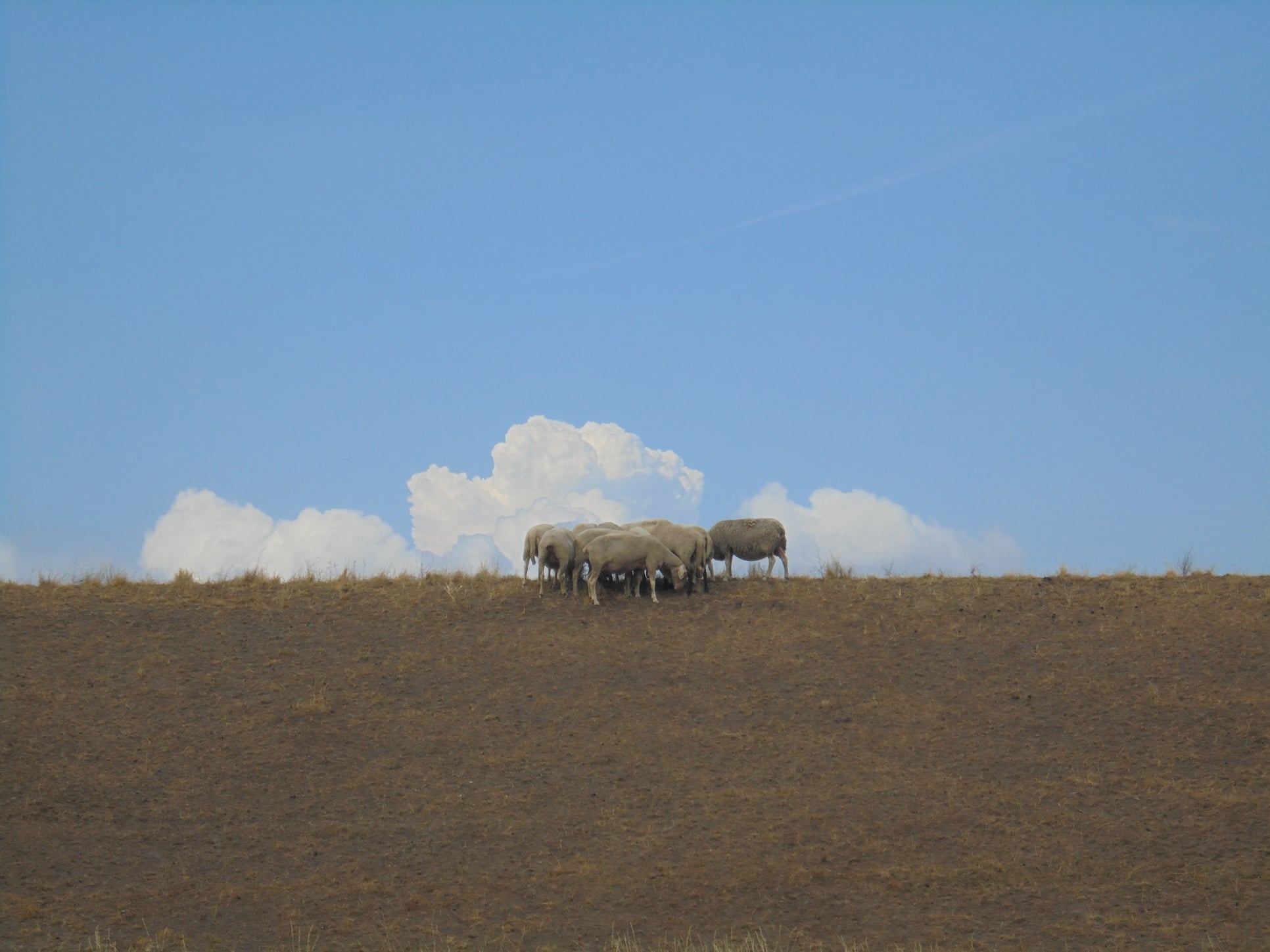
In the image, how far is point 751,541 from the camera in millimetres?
26578

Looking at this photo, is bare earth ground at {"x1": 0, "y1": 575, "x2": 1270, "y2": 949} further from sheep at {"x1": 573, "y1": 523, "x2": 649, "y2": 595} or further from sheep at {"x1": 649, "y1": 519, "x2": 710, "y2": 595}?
sheep at {"x1": 573, "y1": 523, "x2": 649, "y2": 595}

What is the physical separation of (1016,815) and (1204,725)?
4.52 m

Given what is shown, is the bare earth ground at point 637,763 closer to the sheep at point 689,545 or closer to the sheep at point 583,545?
the sheep at point 689,545

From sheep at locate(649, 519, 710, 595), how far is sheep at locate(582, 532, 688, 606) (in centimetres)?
76

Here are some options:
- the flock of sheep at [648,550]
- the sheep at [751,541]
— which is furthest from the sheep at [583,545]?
the sheep at [751,541]

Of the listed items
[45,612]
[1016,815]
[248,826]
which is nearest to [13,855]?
[248,826]

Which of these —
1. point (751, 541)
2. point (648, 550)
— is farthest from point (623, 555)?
point (751, 541)

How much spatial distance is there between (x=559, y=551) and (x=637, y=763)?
6676 millimetres

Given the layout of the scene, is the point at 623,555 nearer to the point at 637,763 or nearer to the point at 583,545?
the point at 583,545

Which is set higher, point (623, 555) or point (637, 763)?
point (623, 555)

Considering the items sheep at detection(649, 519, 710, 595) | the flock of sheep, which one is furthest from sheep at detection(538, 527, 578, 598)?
sheep at detection(649, 519, 710, 595)

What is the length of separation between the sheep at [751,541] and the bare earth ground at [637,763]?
1.22 m

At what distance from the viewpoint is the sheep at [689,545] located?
25.0 meters

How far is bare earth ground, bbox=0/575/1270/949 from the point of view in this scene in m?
14.8
